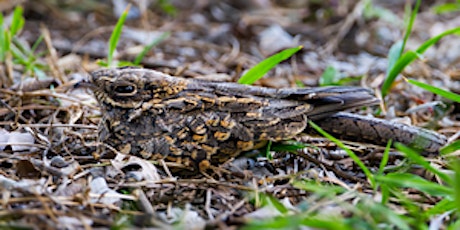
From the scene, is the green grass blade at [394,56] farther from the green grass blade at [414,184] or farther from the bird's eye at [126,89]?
the bird's eye at [126,89]

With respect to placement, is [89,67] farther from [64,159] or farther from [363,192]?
[363,192]

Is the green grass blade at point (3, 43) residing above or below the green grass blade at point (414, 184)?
above

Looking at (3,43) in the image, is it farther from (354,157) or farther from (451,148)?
(451,148)

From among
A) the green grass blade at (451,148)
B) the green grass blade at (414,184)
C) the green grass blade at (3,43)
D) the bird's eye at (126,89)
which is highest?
the green grass blade at (3,43)

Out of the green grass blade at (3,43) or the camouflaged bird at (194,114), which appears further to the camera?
the green grass blade at (3,43)

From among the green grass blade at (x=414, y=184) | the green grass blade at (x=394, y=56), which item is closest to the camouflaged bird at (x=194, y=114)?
the green grass blade at (x=414, y=184)

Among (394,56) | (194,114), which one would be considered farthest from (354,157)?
(394,56)

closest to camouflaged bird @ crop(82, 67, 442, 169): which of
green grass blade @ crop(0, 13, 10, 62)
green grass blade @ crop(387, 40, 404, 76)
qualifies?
green grass blade @ crop(387, 40, 404, 76)

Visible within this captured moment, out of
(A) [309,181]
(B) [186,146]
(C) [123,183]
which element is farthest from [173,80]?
(A) [309,181]
